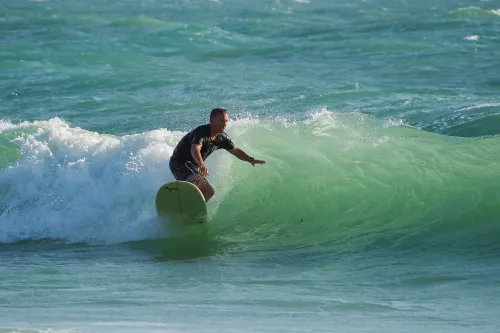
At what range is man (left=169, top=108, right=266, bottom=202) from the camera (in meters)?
10.1

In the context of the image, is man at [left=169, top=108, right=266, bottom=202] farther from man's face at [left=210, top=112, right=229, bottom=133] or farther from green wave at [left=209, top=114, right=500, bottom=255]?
green wave at [left=209, top=114, right=500, bottom=255]

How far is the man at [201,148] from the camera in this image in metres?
10.1

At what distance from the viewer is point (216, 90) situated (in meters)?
19.9

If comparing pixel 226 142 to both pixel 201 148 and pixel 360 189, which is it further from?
pixel 360 189

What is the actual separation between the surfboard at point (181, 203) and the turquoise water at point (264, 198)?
9.6 inches

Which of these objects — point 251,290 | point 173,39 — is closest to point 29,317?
point 251,290

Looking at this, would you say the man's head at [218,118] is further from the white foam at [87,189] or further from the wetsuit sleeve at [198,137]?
the white foam at [87,189]

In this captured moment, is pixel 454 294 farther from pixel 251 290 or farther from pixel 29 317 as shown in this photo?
pixel 29 317

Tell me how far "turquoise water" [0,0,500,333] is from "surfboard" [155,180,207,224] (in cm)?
24

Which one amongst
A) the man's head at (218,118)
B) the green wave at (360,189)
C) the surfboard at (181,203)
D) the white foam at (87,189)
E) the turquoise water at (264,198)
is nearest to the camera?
the turquoise water at (264,198)

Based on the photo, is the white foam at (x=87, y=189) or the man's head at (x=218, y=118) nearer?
the man's head at (x=218, y=118)

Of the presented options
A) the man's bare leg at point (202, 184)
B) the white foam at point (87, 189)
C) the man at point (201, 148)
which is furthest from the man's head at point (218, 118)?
the white foam at point (87, 189)

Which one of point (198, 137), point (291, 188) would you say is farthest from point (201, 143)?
point (291, 188)

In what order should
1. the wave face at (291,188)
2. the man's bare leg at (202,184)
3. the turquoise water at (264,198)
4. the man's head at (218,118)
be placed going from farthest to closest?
the wave face at (291,188) → the man's bare leg at (202,184) → the man's head at (218,118) → the turquoise water at (264,198)
